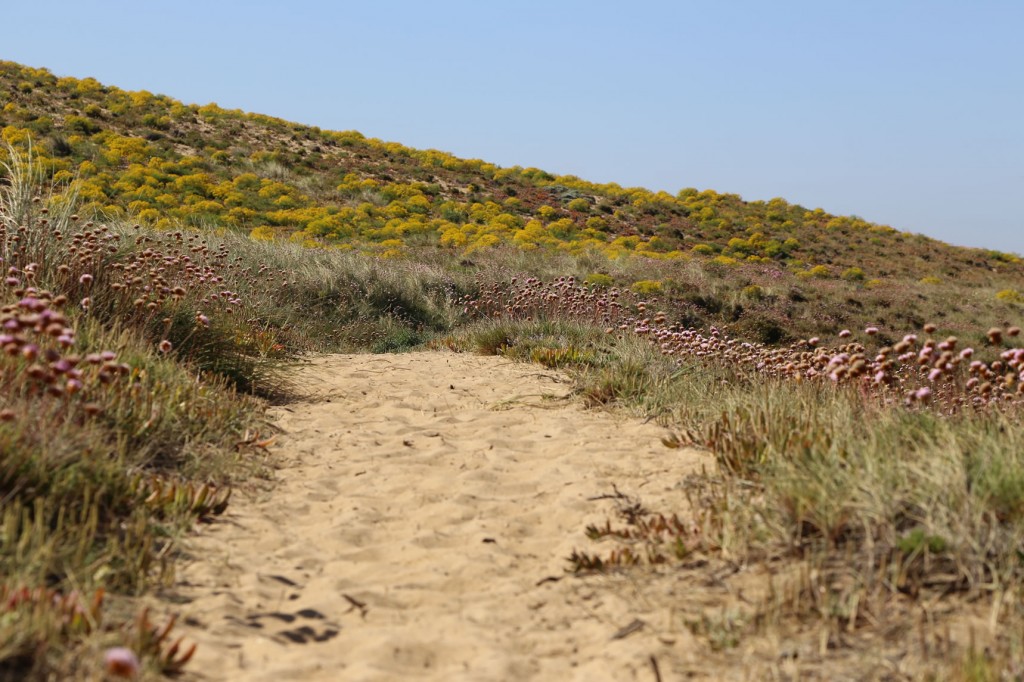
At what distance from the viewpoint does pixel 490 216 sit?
99.9 feet

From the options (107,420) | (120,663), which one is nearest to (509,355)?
(107,420)

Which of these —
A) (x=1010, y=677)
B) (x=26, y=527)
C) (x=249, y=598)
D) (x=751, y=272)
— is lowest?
(x=249, y=598)

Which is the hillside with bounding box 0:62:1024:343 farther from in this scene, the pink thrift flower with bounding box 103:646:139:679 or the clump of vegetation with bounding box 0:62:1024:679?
the pink thrift flower with bounding box 103:646:139:679

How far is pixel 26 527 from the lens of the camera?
2.99 metres

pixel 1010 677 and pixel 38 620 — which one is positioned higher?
pixel 1010 677

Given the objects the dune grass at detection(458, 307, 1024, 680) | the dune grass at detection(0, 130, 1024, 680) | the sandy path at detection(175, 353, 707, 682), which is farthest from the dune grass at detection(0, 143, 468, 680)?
the dune grass at detection(458, 307, 1024, 680)

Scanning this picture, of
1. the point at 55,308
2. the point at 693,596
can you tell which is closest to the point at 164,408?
the point at 55,308

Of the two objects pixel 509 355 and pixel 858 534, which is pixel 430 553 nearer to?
pixel 858 534

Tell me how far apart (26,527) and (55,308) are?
290 cm

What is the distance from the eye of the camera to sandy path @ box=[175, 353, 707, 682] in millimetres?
3074

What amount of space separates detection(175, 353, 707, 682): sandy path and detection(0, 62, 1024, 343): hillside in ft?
36.4

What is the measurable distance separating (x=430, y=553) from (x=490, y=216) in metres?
26.9

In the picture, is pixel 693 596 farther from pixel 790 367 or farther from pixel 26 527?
pixel 790 367

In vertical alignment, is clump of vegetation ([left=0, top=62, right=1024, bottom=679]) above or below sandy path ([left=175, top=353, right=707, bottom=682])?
above
